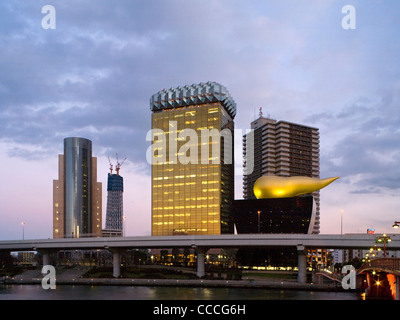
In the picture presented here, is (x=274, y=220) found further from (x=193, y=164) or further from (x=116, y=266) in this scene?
(x=193, y=164)

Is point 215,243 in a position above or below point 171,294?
above

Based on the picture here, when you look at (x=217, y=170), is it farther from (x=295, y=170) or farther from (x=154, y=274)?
(x=154, y=274)

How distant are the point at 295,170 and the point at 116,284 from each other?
419 feet

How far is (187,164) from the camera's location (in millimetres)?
173000

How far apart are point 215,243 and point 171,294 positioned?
2244 cm

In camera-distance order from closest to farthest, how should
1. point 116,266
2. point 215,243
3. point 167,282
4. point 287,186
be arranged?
point 167,282, point 215,243, point 116,266, point 287,186

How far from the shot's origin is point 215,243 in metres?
89.6

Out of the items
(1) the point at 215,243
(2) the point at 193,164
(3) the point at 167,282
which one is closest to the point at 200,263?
(1) the point at 215,243

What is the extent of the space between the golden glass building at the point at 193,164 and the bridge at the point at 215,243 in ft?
233
